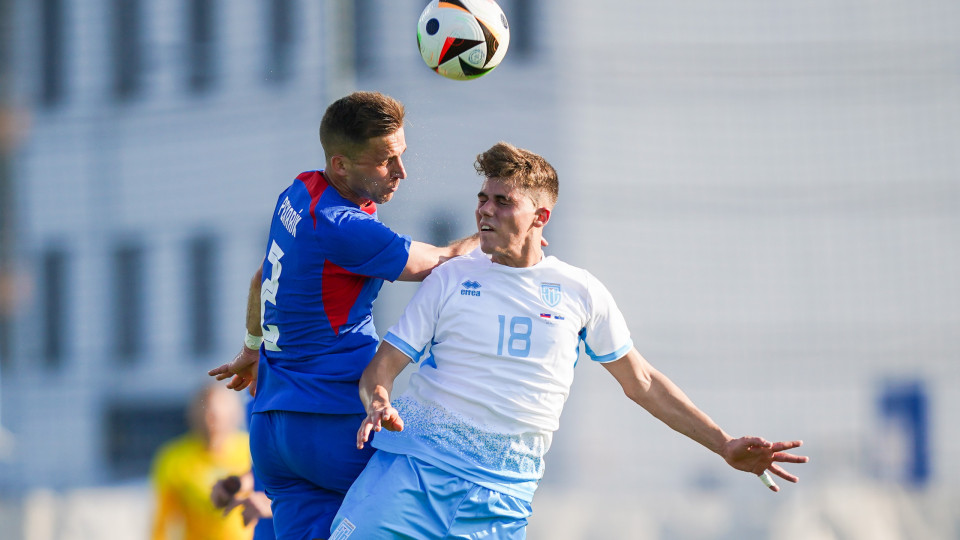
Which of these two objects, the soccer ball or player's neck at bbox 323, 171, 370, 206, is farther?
the soccer ball


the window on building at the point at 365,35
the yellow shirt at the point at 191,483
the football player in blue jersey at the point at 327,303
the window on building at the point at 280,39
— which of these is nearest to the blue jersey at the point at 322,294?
the football player in blue jersey at the point at 327,303

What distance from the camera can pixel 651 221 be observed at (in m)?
15.3

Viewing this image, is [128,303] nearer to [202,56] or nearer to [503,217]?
[202,56]

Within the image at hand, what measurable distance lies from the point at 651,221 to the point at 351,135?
1109 centimetres

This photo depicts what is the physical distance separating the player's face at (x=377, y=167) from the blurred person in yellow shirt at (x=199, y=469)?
12.0 feet

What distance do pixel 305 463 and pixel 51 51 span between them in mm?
16792

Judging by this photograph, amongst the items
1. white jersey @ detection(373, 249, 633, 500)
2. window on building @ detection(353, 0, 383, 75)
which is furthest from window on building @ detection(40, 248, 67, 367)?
white jersey @ detection(373, 249, 633, 500)

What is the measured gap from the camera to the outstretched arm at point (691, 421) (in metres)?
4.66

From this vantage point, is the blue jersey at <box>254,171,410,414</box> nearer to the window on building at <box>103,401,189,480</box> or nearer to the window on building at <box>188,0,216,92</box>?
the window on building at <box>188,0,216,92</box>

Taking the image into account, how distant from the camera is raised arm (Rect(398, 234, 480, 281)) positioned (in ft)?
14.8

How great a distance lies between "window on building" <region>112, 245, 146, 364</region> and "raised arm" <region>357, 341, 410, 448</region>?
13.9m

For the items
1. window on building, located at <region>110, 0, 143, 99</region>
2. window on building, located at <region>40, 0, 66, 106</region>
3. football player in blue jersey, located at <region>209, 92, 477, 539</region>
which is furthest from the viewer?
window on building, located at <region>40, 0, 66, 106</region>

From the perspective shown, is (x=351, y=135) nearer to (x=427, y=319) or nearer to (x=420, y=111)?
(x=427, y=319)

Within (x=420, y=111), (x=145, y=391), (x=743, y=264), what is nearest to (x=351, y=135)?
(x=420, y=111)
